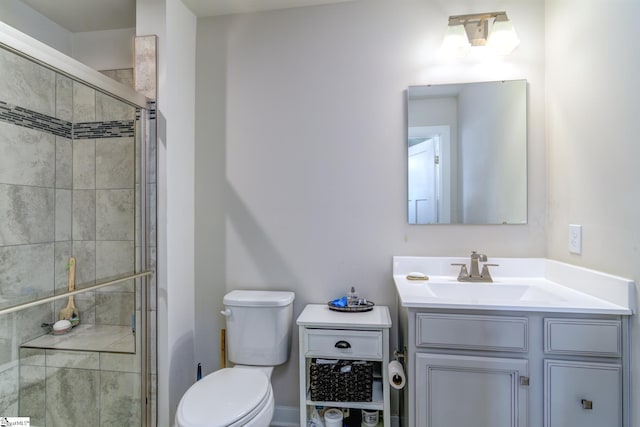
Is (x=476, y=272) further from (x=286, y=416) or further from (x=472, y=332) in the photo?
(x=286, y=416)

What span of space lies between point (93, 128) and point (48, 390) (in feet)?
4.14

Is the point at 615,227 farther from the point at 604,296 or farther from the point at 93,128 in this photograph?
the point at 93,128

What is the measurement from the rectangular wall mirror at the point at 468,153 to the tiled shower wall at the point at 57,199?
1575mm

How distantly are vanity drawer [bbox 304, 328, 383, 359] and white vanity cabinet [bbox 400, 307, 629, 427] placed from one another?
0.27 meters

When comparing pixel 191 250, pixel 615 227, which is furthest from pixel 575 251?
pixel 191 250

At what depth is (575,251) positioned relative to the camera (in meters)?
1.49

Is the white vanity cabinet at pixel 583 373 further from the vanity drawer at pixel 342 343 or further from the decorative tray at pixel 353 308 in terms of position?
the decorative tray at pixel 353 308

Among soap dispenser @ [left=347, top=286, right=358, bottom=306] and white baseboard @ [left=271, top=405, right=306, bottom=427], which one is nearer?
soap dispenser @ [left=347, top=286, right=358, bottom=306]

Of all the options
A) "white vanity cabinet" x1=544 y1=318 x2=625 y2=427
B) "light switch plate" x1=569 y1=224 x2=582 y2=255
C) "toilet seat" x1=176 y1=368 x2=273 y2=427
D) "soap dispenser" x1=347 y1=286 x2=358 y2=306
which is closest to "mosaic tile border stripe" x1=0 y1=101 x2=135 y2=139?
"toilet seat" x1=176 y1=368 x2=273 y2=427

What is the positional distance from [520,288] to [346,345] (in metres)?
0.90

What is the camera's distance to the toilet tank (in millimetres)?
1739

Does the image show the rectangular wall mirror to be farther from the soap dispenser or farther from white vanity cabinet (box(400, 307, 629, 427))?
white vanity cabinet (box(400, 307, 629, 427))

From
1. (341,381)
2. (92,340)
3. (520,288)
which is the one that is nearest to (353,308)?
(341,381)

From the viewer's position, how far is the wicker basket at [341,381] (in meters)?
1.55
